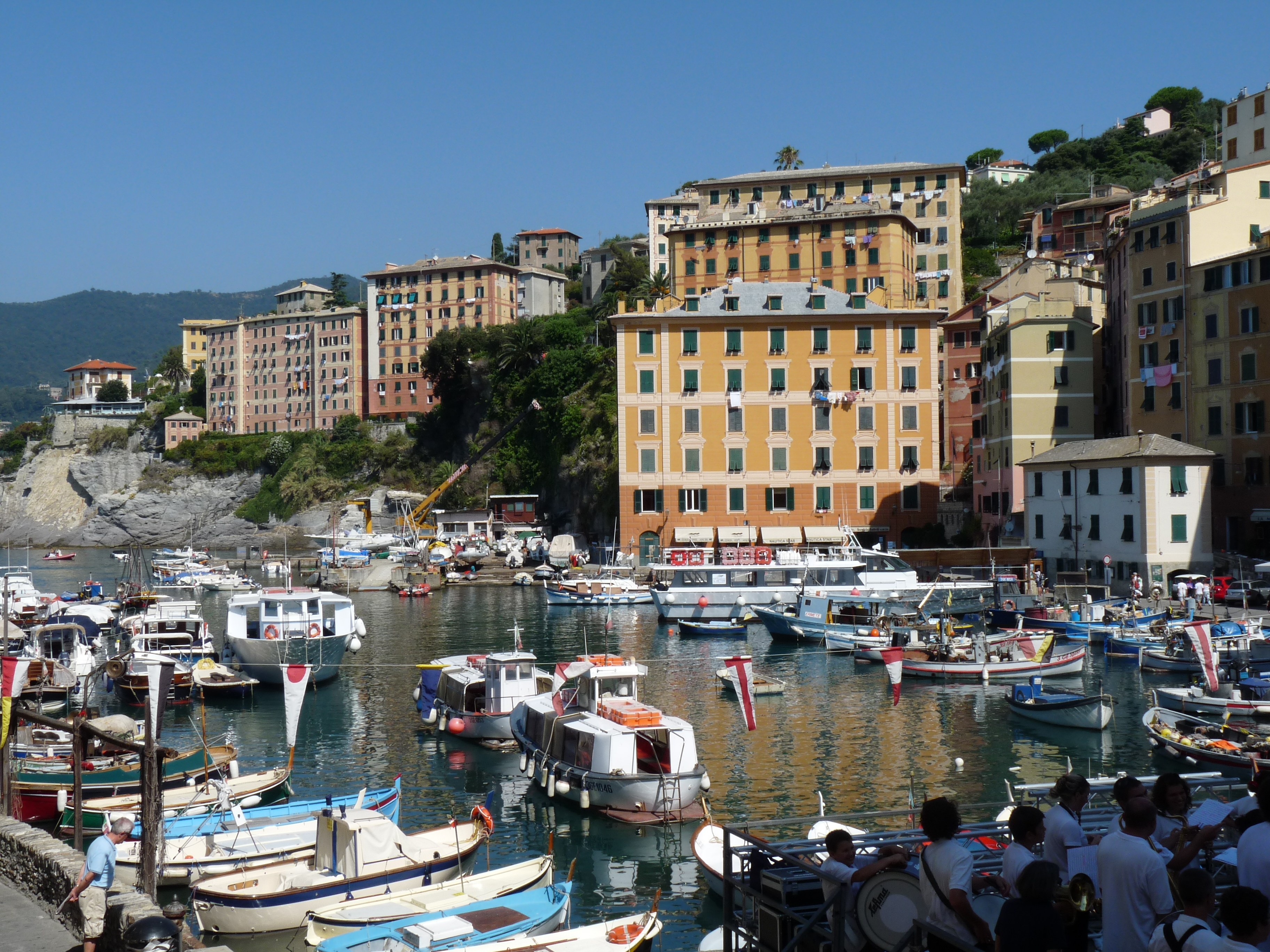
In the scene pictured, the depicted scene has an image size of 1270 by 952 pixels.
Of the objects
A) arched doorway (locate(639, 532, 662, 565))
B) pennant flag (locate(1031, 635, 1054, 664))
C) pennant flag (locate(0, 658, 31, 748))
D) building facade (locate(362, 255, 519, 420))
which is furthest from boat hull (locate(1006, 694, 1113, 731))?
building facade (locate(362, 255, 519, 420))

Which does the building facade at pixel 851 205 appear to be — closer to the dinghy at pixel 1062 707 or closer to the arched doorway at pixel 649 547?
the arched doorway at pixel 649 547

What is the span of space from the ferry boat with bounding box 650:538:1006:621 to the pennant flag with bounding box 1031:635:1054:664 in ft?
41.9

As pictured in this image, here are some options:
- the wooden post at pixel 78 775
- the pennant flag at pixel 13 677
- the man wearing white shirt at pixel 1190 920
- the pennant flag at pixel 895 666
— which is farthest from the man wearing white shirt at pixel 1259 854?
the pennant flag at pixel 895 666

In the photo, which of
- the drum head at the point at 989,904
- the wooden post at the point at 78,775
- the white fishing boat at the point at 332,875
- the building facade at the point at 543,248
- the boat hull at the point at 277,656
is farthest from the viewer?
the building facade at the point at 543,248

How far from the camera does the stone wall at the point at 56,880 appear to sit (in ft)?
34.5

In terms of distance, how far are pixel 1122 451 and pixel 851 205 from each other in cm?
4070

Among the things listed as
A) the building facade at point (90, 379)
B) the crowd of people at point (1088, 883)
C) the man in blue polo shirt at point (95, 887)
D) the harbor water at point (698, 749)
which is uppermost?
the building facade at point (90, 379)

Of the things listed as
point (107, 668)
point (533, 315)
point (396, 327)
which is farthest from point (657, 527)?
point (396, 327)

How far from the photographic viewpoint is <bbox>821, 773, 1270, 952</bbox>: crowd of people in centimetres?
663

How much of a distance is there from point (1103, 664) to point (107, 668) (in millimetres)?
34646

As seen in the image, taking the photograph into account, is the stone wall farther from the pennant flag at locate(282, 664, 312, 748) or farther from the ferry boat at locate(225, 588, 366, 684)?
the ferry boat at locate(225, 588, 366, 684)

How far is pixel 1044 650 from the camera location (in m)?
39.4

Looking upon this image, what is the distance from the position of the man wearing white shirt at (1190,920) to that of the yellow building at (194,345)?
164 m

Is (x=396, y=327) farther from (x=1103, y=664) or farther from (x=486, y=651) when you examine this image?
(x=1103, y=664)
